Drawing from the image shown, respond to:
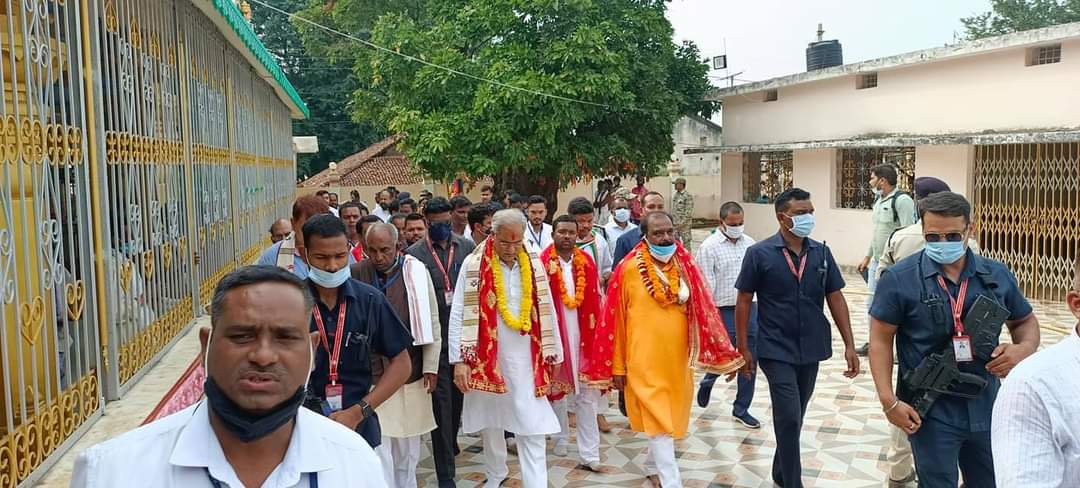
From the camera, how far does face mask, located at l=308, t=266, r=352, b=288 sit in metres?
3.56

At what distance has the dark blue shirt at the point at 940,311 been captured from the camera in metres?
3.60

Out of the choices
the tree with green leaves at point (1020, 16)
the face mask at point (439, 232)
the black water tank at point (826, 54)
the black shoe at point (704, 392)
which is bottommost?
the black shoe at point (704, 392)

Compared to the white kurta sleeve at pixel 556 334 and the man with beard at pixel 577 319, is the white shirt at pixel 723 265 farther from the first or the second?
the white kurta sleeve at pixel 556 334

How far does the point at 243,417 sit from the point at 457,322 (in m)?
3.45

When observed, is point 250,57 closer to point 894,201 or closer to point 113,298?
point 113,298

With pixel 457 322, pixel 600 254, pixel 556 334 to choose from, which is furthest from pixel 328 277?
pixel 600 254

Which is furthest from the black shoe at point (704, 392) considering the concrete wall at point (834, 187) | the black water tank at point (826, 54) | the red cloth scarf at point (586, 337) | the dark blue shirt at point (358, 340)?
the black water tank at point (826, 54)

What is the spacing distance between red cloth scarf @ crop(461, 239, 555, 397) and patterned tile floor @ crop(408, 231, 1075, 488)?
926mm

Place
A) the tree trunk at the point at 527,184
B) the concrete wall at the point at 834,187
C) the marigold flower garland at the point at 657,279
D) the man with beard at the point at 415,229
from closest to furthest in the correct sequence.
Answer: the marigold flower garland at the point at 657,279 < the man with beard at the point at 415,229 < the concrete wall at the point at 834,187 < the tree trunk at the point at 527,184

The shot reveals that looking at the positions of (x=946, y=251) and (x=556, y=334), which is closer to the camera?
(x=946, y=251)

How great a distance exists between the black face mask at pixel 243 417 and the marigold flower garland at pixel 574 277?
4.17 m

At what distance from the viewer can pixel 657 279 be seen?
5121 millimetres

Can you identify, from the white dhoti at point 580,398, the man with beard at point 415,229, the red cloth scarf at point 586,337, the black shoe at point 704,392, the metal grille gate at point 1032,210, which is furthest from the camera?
the metal grille gate at point 1032,210

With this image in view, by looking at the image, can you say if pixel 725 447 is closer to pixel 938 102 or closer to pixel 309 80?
pixel 938 102
